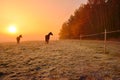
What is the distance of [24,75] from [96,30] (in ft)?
148

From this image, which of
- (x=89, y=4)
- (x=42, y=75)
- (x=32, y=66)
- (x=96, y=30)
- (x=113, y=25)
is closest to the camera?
(x=42, y=75)

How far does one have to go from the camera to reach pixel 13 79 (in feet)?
34.6

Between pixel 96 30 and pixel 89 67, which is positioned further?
pixel 96 30

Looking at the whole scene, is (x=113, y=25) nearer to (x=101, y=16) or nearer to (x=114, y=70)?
(x=101, y=16)

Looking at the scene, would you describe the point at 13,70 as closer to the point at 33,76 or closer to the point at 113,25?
the point at 33,76

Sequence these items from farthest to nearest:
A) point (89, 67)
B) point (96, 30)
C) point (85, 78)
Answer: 1. point (96, 30)
2. point (89, 67)
3. point (85, 78)

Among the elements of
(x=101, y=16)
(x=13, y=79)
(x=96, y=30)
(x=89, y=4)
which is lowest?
(x=13, y=79)

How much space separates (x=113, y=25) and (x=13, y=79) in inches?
1725

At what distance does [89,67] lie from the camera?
1202 cm

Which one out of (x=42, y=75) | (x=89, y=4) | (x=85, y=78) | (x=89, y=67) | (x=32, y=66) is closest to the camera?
(x=85, y=78)

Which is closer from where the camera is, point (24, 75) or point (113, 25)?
point (24, 75)

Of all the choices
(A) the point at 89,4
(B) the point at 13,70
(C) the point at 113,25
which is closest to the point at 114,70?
(B) the point at 13,70

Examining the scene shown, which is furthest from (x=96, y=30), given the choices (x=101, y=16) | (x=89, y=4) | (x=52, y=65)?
(x=52, y=65)

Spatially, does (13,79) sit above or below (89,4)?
below
